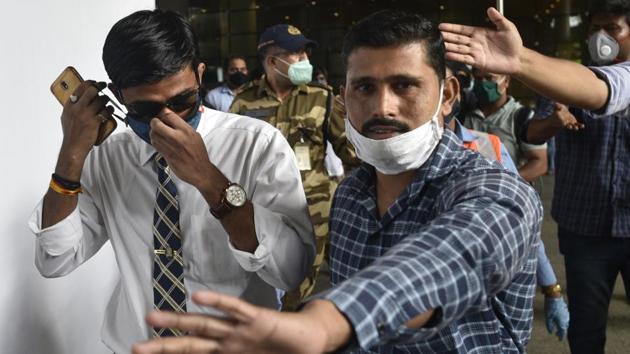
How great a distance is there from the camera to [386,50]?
1.38m

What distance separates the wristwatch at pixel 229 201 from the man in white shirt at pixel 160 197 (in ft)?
0.11

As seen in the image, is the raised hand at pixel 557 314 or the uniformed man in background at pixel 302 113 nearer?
the raised hand at pixel 557 314

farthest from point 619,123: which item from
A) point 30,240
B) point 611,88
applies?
point 30,240

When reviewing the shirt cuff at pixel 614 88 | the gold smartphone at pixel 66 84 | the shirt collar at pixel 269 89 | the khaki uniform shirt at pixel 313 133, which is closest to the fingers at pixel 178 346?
the gold smartphone at pixel 66 84

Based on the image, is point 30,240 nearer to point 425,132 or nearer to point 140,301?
point 140,301

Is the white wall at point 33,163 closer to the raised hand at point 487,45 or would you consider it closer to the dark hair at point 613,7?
the raised hand at point 487,45

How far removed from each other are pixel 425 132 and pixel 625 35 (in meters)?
1.57

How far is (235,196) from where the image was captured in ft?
4.61

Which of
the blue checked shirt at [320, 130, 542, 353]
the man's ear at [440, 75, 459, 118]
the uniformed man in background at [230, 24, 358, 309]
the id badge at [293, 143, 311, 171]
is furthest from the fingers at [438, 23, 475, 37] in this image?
the id badge at [293, 143, 311, 171]

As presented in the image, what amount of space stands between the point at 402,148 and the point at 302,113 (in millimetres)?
2387

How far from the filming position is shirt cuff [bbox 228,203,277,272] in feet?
4.63

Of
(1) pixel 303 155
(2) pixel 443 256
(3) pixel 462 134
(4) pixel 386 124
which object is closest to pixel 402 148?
(4) pixel 386 124

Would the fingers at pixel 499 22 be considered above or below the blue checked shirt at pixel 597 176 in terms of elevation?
above

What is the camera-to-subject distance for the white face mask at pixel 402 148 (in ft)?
4.48
